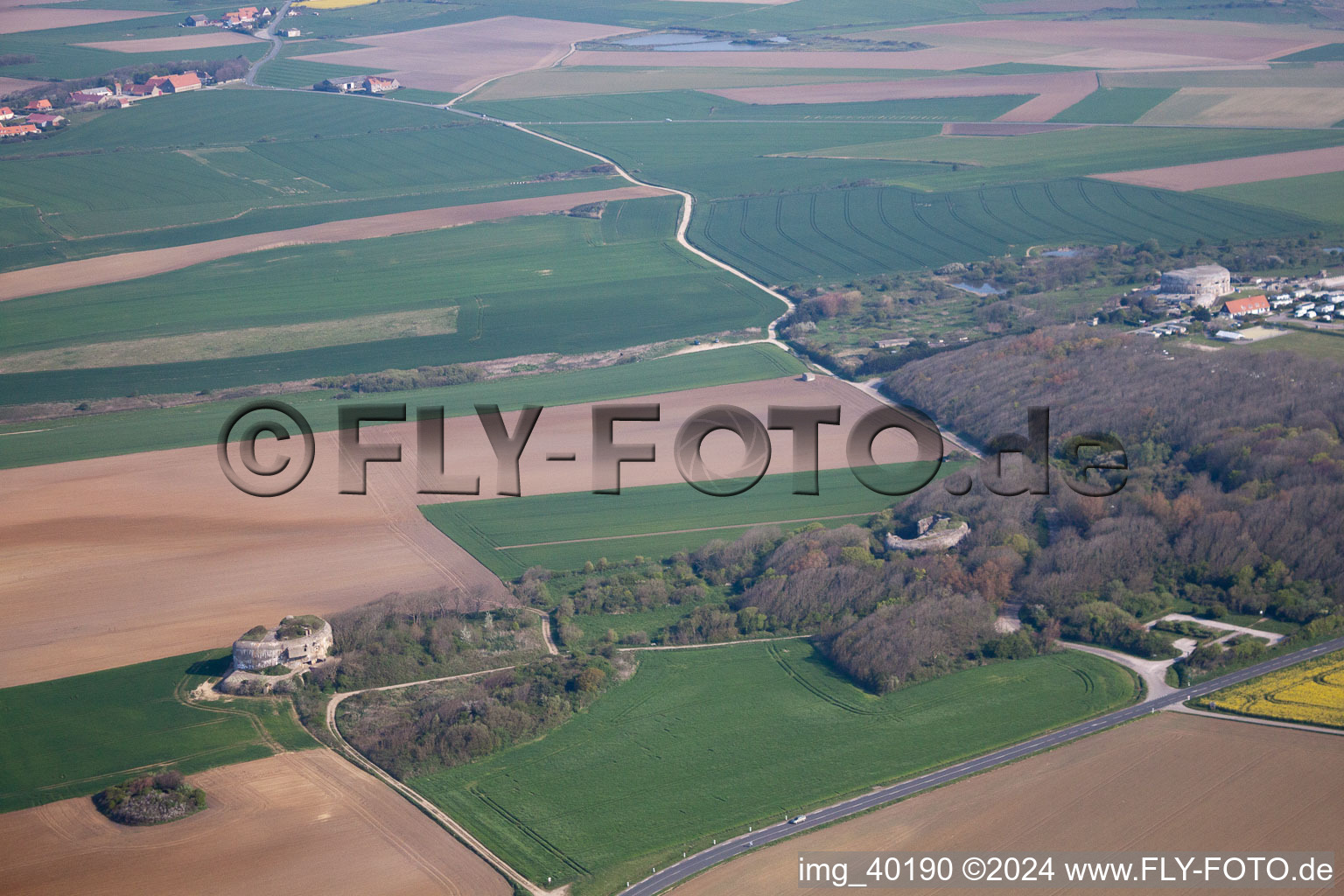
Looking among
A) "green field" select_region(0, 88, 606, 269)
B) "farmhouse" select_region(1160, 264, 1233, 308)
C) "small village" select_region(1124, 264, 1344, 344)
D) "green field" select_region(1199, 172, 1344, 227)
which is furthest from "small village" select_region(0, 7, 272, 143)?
"small village" select_region(1124, 264, 1344, 344)

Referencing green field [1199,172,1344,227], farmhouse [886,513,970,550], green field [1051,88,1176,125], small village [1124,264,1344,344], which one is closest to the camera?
farmhouse [886,513,970,550]

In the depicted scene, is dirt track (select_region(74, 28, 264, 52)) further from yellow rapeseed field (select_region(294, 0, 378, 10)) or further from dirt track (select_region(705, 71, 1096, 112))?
dirt track (select_region(705, 71, 1096, 112))

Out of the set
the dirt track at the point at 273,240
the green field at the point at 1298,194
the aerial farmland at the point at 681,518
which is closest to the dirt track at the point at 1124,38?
the aerial farmland at the point at 681,518

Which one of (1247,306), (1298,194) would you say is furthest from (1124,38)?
(1247,306)

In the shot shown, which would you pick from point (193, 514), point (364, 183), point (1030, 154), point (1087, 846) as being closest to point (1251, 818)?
point (1087, 846)

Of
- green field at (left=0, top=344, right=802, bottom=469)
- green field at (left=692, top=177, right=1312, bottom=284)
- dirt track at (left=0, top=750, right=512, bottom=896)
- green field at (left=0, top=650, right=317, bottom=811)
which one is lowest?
dirt track at (left=0, top=750, right=512, bottom=896)

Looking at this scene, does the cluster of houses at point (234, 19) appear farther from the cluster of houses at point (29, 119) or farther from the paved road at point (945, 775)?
the paved road at point (945, 775)
